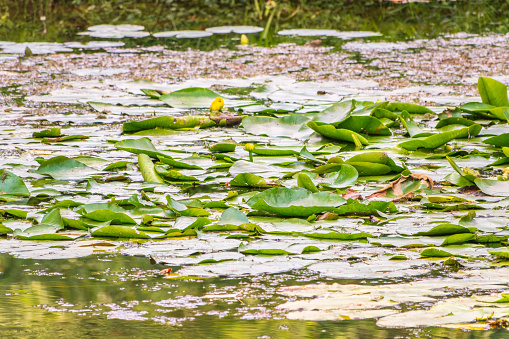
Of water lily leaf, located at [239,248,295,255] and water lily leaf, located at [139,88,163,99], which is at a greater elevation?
water lily leaf, located at [139,88,163,99]

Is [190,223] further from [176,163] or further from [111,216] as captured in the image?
[176,163]

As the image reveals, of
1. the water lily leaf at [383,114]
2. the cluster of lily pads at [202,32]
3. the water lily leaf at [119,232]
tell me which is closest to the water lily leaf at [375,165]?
the water lily leaf at [383,114]

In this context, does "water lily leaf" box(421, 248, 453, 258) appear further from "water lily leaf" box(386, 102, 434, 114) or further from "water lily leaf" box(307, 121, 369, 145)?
"water lily leaf" box(386, 102, 434, 114)

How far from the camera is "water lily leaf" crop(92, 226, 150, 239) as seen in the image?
5.32ft

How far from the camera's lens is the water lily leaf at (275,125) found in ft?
9.30

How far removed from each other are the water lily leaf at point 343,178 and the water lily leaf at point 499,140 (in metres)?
0.69

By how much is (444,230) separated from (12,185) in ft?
4.13

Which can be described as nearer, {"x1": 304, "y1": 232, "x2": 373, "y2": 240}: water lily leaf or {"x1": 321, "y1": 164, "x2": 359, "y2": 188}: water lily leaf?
{"x1": 304, "y1": 232, "x2": 373, "y2": 240}: water lily leaf

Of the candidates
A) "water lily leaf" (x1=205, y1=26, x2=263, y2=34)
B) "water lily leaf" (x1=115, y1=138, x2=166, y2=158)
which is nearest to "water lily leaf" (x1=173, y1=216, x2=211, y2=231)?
"water lily leaf" (x1=115, y1=138, x2=166, y2=158)

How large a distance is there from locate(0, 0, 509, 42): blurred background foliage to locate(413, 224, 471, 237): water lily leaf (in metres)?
5.47

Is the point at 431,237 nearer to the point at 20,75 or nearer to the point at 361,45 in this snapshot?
the point at 20,75

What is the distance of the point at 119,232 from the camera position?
5.34 feet

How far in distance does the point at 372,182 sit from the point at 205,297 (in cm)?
104

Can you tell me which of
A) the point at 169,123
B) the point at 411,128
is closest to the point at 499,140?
the point at 411,128
